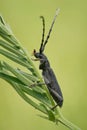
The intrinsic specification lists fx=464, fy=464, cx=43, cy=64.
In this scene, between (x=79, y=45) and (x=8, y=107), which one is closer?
(x=8, y=107)

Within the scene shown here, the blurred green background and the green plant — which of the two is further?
the blurred green background

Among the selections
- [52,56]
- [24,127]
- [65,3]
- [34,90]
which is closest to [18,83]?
[34,90]

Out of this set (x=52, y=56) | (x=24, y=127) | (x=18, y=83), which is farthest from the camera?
(x=52, y=56)

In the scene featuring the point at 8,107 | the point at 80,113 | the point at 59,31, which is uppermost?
the point at 59,31

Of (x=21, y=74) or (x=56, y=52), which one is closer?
(x=21, y=74)

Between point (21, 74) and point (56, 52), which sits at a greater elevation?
point (56, 52)

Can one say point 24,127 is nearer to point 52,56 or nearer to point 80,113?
point 80,113

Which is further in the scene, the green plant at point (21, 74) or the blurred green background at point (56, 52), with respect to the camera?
the blurred green background at point (56, 52)

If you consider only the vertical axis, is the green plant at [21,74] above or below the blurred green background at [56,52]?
below
